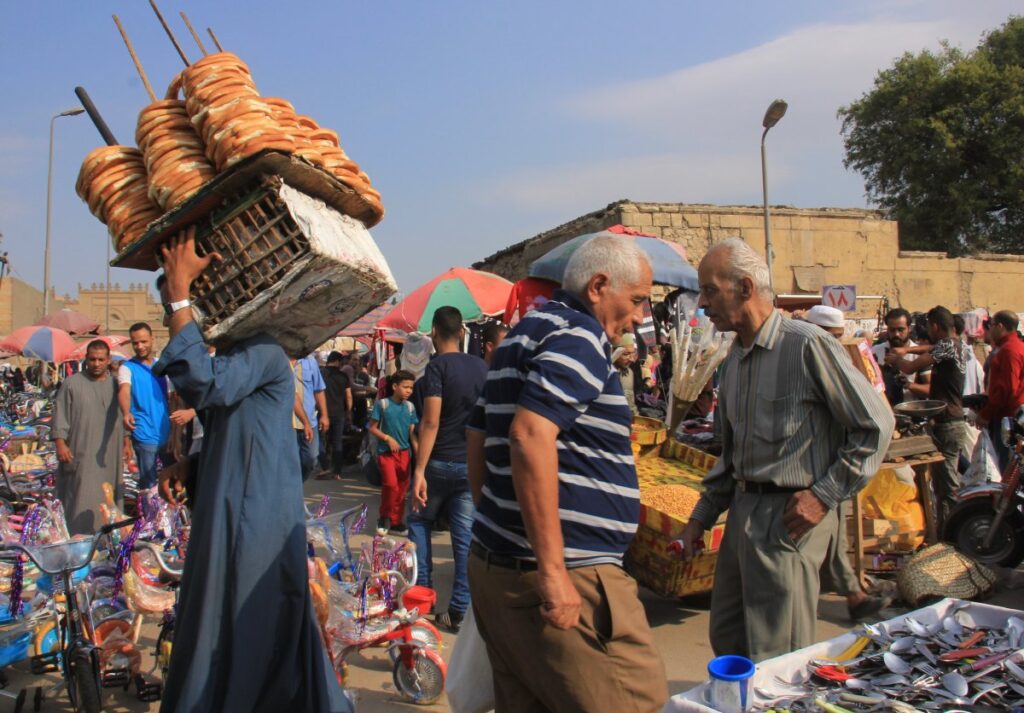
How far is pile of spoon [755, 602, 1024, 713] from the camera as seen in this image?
2.18 meters

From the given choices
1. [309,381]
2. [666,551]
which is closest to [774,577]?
A: [666,551]

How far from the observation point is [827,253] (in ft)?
61.0

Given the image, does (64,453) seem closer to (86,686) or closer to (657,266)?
(86,686)

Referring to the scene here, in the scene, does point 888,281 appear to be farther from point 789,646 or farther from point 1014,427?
point 789,646

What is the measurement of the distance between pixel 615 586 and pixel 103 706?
3.54 m

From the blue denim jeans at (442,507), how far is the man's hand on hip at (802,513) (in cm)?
307

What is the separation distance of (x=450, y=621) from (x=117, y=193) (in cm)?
375

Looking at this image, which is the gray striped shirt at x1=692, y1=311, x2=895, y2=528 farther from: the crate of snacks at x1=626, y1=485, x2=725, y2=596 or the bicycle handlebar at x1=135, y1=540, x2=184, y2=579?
the bicycle handlebar at x1=135, y1=540, x2=184, y2=579

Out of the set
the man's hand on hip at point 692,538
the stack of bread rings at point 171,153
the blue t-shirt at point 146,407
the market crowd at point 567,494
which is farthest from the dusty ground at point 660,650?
the blue t-shirt at point 146,407

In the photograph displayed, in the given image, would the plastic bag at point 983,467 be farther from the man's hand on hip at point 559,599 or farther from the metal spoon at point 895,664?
the man's hand on hip at point 559,599

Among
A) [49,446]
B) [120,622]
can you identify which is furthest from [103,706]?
[49,446]

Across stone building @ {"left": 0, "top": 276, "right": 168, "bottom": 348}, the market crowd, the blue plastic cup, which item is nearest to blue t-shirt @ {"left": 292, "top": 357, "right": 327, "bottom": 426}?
the market crowd

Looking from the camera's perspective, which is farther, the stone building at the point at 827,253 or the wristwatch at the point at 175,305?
the stone building at the point at 827,253

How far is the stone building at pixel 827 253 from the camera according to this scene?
16953 mm
